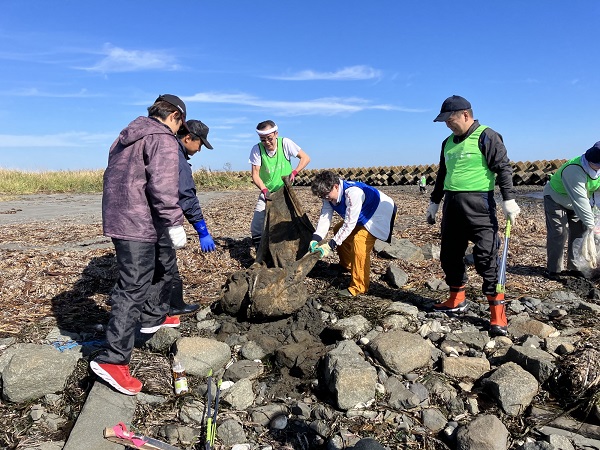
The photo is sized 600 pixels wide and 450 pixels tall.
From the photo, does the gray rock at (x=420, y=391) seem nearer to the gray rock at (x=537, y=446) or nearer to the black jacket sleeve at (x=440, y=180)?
the gray rock at (x=537, y=446)

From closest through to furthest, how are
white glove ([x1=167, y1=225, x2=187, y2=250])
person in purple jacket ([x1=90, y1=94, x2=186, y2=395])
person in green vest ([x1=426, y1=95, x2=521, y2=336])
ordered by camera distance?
person in purple jacket ([x1=90, y1=94, x2=186, y2=395]) < white glove ([x1=167, y1=225, x2=187, y2=250]) < person in green vest ([x1=426, y1=95, x2=521, y2=336])

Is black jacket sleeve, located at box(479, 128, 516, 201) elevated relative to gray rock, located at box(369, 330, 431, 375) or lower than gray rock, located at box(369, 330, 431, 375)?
elevated

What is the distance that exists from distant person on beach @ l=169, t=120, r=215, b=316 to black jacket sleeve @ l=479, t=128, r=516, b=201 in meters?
2.62

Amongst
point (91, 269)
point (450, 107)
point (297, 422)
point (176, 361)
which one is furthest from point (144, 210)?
point (91, 269)

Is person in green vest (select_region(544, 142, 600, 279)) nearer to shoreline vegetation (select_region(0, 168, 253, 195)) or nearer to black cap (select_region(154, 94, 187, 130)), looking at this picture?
black cap (select_region(154, 94, 187, 130))

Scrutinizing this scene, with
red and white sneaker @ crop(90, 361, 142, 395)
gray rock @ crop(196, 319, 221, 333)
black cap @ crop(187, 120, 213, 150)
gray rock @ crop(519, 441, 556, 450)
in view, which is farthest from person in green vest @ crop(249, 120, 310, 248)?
gray rock @ crop(519, 441, 556, 450)

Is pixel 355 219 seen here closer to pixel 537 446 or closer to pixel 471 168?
pixel 471 168

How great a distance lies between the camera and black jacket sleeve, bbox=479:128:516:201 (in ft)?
13.6

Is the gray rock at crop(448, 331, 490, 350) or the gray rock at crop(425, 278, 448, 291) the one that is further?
the gray rock at crop(425, 278, 448, 291)

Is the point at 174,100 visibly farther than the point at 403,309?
No

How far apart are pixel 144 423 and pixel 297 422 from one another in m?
1.00

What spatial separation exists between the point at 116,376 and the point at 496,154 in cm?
355

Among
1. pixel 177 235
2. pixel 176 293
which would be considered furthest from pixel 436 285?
pixel 177 235

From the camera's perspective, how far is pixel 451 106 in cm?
416
